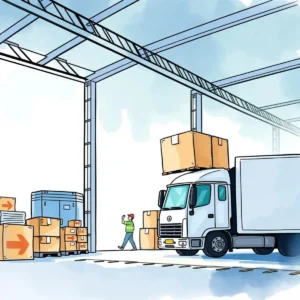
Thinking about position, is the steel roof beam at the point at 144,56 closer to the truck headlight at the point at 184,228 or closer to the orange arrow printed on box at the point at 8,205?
the truck headlight at the point at 184,228

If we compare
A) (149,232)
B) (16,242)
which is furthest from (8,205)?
(149,232)

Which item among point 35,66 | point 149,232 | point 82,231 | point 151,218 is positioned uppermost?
point 35,66

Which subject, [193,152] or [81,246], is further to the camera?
[81,246]

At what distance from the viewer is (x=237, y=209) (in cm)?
1222

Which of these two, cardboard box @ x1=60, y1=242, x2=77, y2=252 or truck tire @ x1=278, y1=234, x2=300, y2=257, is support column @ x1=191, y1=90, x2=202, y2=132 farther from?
truck tire @ x1=278, y1=234, x2=300, y2=257

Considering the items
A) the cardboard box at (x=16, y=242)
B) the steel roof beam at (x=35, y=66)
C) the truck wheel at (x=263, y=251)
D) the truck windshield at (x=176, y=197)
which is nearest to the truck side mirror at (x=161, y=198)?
the truck windshield at (x=176, y=197)

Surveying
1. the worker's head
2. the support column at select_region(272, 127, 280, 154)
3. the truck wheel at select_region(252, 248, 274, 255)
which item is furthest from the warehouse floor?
the worker's head

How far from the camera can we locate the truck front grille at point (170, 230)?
12.6 m

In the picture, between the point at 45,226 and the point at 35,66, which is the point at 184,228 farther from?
the point at 35,66

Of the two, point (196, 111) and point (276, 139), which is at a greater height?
point (196, 111)

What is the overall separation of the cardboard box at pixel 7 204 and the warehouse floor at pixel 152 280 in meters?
2.42

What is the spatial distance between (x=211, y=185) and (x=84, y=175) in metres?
4.44

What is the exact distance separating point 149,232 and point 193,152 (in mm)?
5283

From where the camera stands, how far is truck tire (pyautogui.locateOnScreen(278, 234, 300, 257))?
12164 mm
